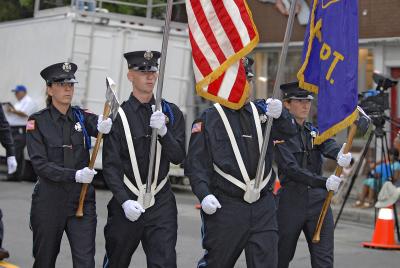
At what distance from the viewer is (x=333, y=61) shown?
691cm

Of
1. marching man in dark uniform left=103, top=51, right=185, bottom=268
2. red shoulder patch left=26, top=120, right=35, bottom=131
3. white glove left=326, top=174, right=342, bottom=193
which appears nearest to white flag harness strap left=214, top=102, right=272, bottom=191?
marching man in dark uniform left=103, top=51, right=185, bottom=268

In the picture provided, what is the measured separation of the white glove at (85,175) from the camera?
6715 mm

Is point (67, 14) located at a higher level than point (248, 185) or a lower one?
higher

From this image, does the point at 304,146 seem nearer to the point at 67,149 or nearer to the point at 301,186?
the point at 301,186

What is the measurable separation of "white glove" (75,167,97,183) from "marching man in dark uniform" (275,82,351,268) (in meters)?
1.71

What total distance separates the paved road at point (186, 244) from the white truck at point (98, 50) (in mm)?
2514

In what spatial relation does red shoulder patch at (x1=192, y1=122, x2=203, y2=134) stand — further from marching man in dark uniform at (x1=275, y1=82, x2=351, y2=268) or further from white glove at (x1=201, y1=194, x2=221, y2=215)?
marching man in dark uniform at (x1=275, y1=82, x2=351, y2=268)

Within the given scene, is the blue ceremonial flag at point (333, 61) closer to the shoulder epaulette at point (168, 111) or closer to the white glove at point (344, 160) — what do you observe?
the white glove at point (344, 160)

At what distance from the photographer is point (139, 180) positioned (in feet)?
21.9

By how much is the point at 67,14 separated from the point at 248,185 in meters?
11.0

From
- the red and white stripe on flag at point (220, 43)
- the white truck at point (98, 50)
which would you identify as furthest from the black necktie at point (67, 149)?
the white truck at point (98, 50)

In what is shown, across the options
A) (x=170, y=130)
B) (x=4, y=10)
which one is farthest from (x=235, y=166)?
(x=4, y=10)

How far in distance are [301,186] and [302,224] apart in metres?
0.33

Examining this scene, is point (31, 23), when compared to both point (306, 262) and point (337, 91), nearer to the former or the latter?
point (306, 262)
